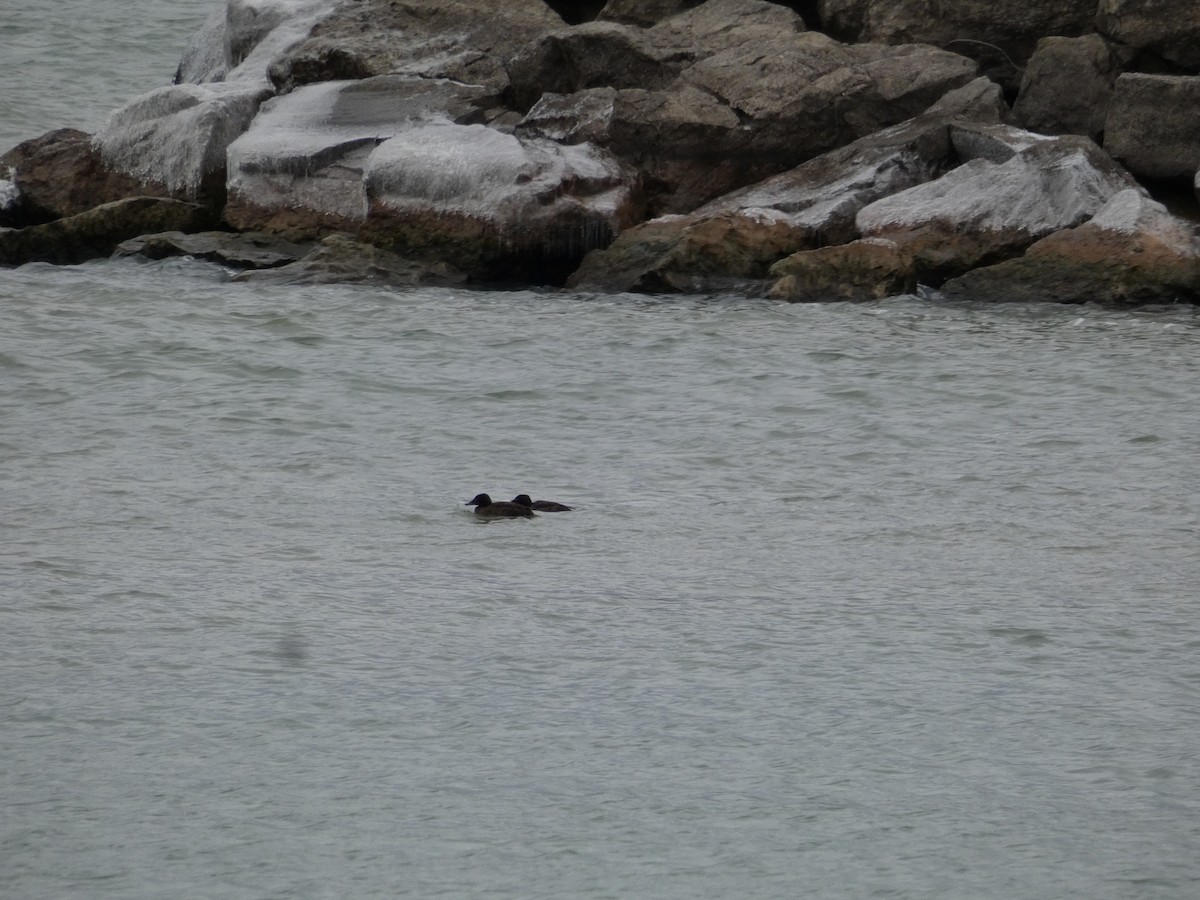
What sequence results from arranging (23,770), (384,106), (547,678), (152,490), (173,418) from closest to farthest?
(23,770) < (547,678) < (152,490) < (173,418) < (384,106)

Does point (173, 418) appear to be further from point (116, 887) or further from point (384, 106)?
point (384, 106)

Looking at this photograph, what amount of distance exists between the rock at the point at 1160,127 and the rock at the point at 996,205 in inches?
27.8

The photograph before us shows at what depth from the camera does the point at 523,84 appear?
640 inches

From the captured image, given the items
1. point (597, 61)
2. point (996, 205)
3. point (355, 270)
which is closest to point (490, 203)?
point (355, 270)

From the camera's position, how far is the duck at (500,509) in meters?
7.40

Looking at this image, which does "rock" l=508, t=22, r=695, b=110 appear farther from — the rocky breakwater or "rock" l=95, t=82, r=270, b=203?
"rock" l=95, t=82, r=270, b=203

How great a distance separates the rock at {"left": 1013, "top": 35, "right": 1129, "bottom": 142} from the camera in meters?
15.1

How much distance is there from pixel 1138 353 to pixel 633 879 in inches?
303

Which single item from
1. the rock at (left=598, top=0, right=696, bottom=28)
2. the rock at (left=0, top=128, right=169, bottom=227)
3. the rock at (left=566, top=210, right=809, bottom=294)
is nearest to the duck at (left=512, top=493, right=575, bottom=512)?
the rock at (left=566, top=210, right=809, bottom=294)

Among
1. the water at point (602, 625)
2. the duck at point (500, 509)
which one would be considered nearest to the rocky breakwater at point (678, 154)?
the water at point (602, 625)

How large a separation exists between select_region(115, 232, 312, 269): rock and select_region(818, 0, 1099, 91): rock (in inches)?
236

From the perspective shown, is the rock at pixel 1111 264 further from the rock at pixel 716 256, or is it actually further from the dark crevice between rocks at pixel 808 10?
the dark crevice between rocks at pixel 808 10

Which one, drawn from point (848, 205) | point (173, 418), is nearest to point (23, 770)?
point (173, 418)

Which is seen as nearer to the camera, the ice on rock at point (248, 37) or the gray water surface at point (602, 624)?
the gray water surface at point (602, 624)
